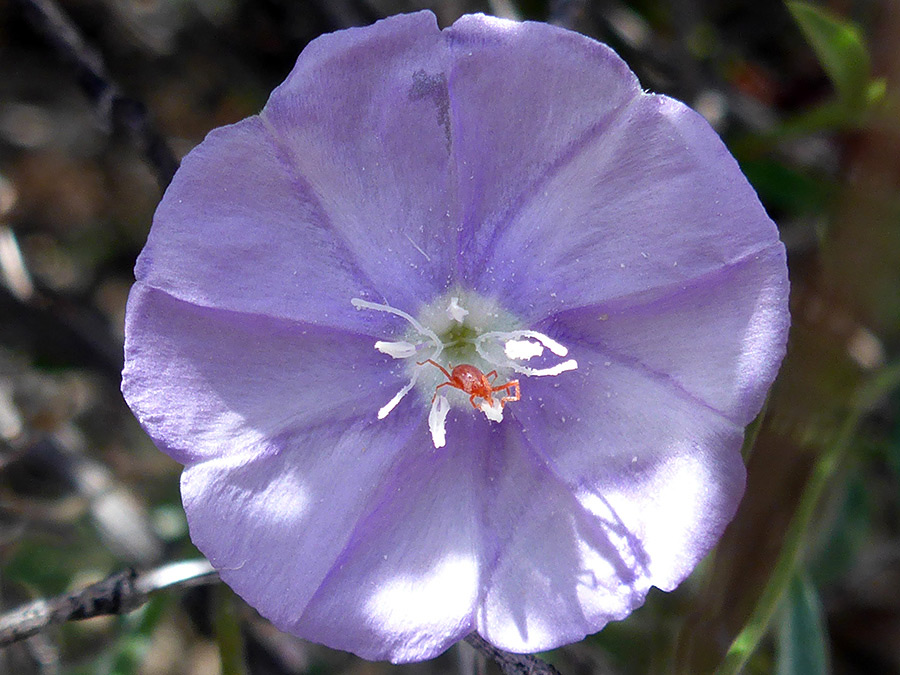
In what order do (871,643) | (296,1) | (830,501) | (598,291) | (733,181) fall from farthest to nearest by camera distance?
1. (871,643)
2. (296,1)
3. (830,501)
4. (598,291)
5. (733,181)

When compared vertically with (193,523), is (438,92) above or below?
above

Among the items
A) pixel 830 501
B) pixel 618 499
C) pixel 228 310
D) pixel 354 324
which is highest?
pixel 228 310

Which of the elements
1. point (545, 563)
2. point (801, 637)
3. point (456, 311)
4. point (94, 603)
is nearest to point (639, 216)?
point (456, 311)

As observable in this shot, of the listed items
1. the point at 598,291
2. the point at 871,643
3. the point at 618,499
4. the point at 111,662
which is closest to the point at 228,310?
the point at 598,291

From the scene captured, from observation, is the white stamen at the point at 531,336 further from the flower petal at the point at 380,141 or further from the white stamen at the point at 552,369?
the flower petal at the point at 380,141

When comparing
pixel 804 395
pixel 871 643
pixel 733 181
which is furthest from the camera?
pixel 871 643

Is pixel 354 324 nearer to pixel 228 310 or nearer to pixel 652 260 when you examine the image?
pixel 228 310

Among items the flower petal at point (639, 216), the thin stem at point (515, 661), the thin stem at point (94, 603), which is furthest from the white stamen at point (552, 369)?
the thin stem at point (94, 603)
